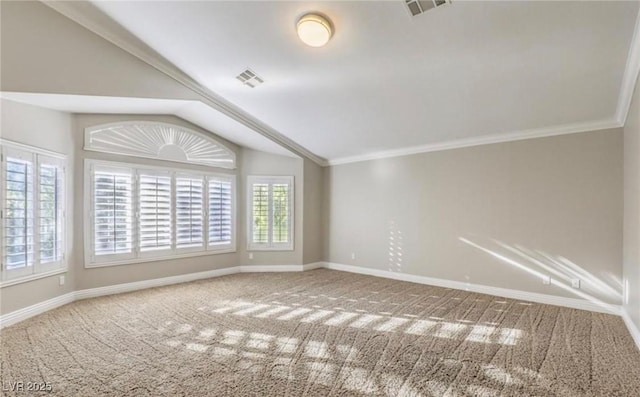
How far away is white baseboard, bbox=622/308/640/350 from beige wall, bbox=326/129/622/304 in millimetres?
255

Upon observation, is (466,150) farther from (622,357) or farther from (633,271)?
(622,357)

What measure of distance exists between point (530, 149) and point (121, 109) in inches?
229

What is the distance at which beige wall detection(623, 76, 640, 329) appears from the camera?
9.93 feet

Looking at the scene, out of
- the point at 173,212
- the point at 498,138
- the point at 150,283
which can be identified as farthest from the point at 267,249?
the point at 498,138

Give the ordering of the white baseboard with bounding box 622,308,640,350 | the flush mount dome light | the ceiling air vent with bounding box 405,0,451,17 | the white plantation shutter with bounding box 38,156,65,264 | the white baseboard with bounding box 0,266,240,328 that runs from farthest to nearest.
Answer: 1. the white plantation shutter with bounding box 38,156,65,264
2. the white baseboard with bounding box 0,266,240,328
3. the white baseboard with bounding box 622,308,640,350
4. the flush mount dome light
5. the ceiling air vent with bounding box 405,0,451,17

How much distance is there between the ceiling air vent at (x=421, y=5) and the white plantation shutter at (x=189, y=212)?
4.54 meters

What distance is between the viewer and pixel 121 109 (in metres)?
4.59

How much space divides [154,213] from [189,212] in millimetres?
612

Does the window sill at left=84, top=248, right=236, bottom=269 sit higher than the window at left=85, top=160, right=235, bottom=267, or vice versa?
the window at left=85, top=160, right=235, bottom=267

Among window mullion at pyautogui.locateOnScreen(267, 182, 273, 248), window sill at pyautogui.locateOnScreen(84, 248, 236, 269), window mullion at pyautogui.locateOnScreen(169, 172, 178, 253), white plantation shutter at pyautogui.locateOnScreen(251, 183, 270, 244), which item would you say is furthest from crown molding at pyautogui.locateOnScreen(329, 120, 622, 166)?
window mullion at pyautogui.locateOnScreen(169, 172, 178, 253)

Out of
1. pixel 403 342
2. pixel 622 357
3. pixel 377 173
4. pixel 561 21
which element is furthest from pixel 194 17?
pixel 622 357

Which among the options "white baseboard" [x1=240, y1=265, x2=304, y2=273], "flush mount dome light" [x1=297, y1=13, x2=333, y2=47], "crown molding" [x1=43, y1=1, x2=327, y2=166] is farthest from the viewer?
"white baseboard" [x1=240, y1=265, x2=304, y2=273]

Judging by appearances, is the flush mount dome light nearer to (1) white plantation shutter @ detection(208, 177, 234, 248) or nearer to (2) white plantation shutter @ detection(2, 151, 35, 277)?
(2) white plantation shutter @ detection(2, 151, 35, 277)

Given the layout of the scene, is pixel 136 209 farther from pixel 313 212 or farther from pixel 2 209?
pixel 313 212
